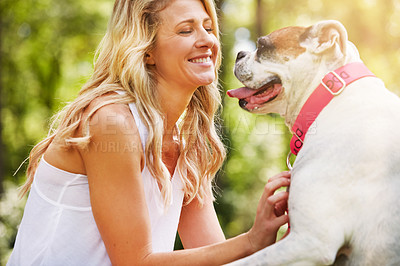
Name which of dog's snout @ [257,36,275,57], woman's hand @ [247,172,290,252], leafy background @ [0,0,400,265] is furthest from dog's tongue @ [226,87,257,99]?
leafy background @ [0,0,400,265]

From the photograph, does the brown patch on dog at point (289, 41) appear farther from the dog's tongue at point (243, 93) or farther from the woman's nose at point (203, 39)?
the woman's nose at point (203, 39)

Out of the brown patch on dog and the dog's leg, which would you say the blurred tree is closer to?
the brown patch on dog

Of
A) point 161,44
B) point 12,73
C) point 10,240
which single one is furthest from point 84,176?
point 12,73

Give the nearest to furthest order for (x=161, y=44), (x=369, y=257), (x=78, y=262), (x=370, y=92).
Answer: (x=369, y=257)
(x=370, y=92)
(x=78, y=262)
(x=161, y=44)

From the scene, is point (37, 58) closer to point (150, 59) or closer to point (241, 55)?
point (150, 59)

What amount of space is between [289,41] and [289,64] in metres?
0.12

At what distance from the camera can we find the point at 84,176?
2.46 metres

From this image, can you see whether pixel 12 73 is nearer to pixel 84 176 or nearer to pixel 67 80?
pixel 67 80

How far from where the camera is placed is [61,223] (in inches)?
96.4

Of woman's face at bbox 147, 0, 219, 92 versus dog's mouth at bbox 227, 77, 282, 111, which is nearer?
dog's mouth at bbox 227, 77, 282, 111

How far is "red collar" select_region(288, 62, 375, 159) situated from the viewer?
6.66 ft

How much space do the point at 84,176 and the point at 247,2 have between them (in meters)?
14.5

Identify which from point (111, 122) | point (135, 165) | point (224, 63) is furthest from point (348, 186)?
point (224, 63)

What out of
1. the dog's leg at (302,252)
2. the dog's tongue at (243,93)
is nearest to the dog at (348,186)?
the dog's leg at (302,252)
